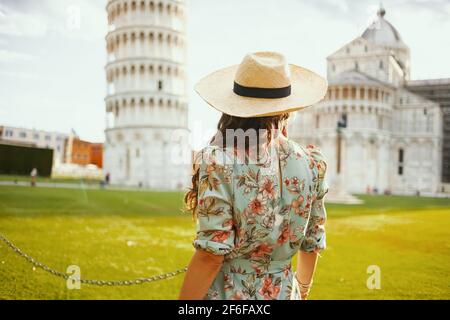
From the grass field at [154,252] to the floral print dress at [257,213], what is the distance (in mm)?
2641

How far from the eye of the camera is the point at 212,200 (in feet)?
4.91

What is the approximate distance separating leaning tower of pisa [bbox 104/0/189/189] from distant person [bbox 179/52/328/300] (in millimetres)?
22023

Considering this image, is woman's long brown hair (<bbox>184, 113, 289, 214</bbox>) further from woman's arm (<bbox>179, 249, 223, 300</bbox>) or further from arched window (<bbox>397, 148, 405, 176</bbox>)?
arched window (<bbox>397, 148, 405, 176</bbox>)

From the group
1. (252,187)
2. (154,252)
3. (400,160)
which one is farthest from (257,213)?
(400,160)

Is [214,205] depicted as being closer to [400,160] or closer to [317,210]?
[317,210]

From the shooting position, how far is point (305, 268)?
6.30 feet

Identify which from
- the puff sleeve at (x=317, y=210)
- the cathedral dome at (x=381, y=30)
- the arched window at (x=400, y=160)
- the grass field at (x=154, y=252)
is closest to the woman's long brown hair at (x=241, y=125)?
the puff sleeve at (x=317, y=210)

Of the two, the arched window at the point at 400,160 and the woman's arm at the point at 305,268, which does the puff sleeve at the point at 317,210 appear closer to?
the woman's arm at the point at 305,268

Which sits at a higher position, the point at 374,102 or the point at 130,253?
the point at 374,102

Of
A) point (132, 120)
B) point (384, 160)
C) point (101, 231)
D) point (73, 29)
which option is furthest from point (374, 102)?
point (73, 29)

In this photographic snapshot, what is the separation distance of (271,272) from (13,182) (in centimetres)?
631

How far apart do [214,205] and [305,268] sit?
632 millimetres
